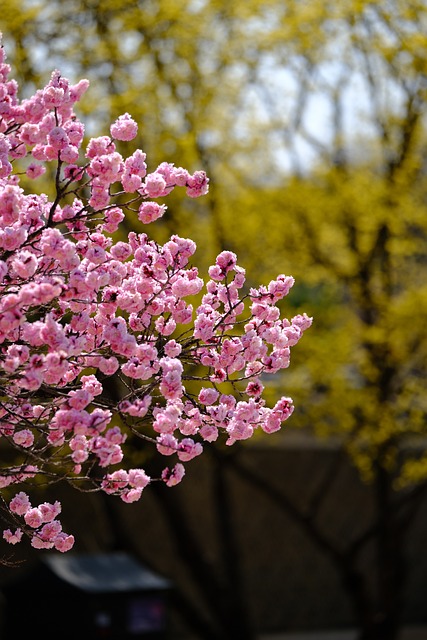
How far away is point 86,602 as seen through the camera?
968 cm

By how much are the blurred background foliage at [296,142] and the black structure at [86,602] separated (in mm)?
2471

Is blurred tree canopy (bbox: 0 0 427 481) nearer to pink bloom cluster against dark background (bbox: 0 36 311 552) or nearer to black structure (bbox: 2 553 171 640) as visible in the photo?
black structure (bbox: 2 553 171 640)

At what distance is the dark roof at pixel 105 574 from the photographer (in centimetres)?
994

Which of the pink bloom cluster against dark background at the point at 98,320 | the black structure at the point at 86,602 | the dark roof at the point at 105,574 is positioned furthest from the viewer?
the dark roof at the point at 105,574

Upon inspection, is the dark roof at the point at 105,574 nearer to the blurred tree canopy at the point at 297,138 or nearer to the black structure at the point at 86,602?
the black structure at the point at 86,602

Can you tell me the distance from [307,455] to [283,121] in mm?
5290

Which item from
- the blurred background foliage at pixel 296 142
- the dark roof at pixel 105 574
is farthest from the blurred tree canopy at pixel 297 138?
the dark roof at pixel 105 574

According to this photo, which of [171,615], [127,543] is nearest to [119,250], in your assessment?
[127,543]

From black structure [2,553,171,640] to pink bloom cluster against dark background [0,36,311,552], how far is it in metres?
5.30

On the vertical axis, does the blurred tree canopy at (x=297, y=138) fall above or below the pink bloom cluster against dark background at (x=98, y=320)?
above

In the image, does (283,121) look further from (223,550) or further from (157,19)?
(223,550)

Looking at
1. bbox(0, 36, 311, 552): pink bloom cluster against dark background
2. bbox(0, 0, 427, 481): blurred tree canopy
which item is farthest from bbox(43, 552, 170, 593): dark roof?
bbox(0, 36, 311, 552): pink bloom cluster against dark background

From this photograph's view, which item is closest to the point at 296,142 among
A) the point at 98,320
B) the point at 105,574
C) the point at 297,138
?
the point at 297,138

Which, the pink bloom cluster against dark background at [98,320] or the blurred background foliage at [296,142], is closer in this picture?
the pink bloom cluster against dark background at [98,320]
